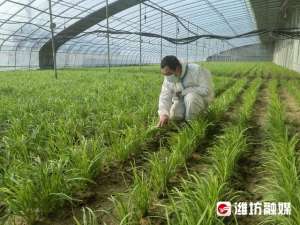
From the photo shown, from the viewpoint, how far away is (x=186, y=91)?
485 cm

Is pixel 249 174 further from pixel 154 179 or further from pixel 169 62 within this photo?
pixel 169 62

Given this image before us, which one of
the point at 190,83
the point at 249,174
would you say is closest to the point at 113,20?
the point at 190,83

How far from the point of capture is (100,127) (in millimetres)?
4168

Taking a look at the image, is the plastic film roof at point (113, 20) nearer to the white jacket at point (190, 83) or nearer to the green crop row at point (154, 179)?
the white jacket at point (190, 83)

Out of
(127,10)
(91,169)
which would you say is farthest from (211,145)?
(127,10)

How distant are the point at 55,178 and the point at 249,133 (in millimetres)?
2874

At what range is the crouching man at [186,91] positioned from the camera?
4.67 meters

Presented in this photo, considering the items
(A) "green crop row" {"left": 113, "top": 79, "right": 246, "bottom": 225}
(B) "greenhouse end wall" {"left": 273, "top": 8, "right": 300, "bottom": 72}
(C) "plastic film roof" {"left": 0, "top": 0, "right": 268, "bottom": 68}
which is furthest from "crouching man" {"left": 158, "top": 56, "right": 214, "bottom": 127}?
(B) "greenhouse end wall" {"left": 273, "top": 8, "right": 300, "bottom": 72}

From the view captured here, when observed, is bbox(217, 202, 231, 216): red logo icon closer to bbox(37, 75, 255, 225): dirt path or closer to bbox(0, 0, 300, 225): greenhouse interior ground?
bbox(0, 0, 300, 225): greenhouse interior ground

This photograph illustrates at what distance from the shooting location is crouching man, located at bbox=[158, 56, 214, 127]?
15.3 ft

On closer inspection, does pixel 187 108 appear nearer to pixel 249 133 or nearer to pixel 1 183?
pixel 249 133

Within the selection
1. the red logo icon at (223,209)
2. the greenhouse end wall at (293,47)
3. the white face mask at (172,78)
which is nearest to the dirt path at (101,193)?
the red logo icon at (223,209)

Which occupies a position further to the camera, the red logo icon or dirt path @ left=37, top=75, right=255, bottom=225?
dirt path @ left=37, top=75, right=255, bottom=225

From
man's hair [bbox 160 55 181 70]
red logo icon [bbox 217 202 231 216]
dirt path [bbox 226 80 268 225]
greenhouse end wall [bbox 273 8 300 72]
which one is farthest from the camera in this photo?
greenhouse end wall [bbox 273 8 300 72]
